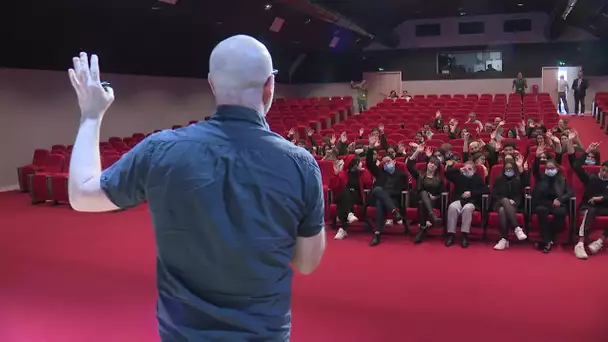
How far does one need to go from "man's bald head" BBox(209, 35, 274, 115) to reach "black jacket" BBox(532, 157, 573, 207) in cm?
492

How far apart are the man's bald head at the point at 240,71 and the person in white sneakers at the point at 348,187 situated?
4898 mm

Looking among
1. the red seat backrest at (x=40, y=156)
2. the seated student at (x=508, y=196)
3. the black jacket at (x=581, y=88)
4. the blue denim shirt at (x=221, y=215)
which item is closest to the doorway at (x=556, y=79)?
the black jacket at (x=581, y=88)

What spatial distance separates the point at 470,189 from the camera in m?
5.73

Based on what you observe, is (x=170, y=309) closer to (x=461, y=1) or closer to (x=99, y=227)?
(x=99, y=227)

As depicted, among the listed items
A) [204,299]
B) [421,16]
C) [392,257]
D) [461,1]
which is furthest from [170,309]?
[421,16]

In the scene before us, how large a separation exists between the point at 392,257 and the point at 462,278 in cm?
83

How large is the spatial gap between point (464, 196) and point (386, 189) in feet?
2.77

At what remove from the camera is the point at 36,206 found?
816cm

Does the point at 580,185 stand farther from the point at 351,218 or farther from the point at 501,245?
the point at 351,218

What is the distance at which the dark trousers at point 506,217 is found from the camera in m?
5.40

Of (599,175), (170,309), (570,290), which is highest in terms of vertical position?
(170,309)

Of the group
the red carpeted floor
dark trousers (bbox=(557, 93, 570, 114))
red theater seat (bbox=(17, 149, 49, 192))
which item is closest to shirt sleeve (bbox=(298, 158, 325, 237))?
the red carpeted floor

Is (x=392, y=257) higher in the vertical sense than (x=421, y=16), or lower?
lower

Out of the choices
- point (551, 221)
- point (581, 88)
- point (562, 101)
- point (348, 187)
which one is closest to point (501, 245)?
point (551, 221)
